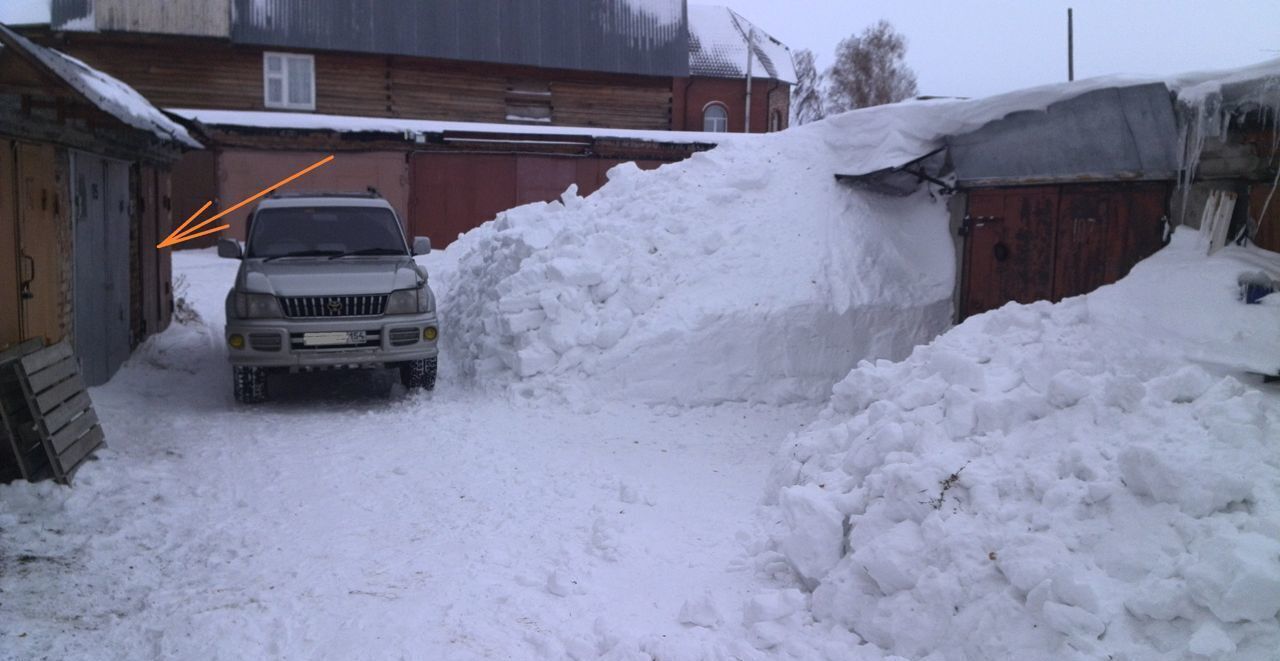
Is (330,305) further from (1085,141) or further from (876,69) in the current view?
(876,69)

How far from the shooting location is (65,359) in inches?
269

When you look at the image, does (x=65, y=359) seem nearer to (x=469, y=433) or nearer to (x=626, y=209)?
(x=469, y=433)

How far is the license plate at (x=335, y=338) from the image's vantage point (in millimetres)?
8461

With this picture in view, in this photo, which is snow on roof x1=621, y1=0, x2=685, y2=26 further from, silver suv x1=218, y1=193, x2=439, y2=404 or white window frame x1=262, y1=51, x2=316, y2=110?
silver suv x1=218, y1=193, x2=439, y2=404

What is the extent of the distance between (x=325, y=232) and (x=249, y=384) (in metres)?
1.81

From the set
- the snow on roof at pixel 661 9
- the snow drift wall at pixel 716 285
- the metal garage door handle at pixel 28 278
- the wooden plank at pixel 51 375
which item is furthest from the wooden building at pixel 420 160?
the wooden plank at pixel 51 375

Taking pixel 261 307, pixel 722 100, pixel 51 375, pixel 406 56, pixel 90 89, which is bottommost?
pixel 51 375

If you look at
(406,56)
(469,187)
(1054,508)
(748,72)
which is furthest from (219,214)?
(1054,508)

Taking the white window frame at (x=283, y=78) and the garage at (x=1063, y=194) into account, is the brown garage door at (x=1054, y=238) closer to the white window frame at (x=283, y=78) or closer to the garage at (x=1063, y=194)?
the garage at (x=1063, y=194)

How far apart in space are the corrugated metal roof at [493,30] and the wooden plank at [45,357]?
56.3ft

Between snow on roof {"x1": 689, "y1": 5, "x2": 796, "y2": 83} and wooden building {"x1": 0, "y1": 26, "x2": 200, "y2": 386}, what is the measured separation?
1929cm

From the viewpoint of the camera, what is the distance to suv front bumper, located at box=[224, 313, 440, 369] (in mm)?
8375

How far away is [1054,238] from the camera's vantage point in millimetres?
8859

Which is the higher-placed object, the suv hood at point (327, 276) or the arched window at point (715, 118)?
the arched window at point (715, 118)
